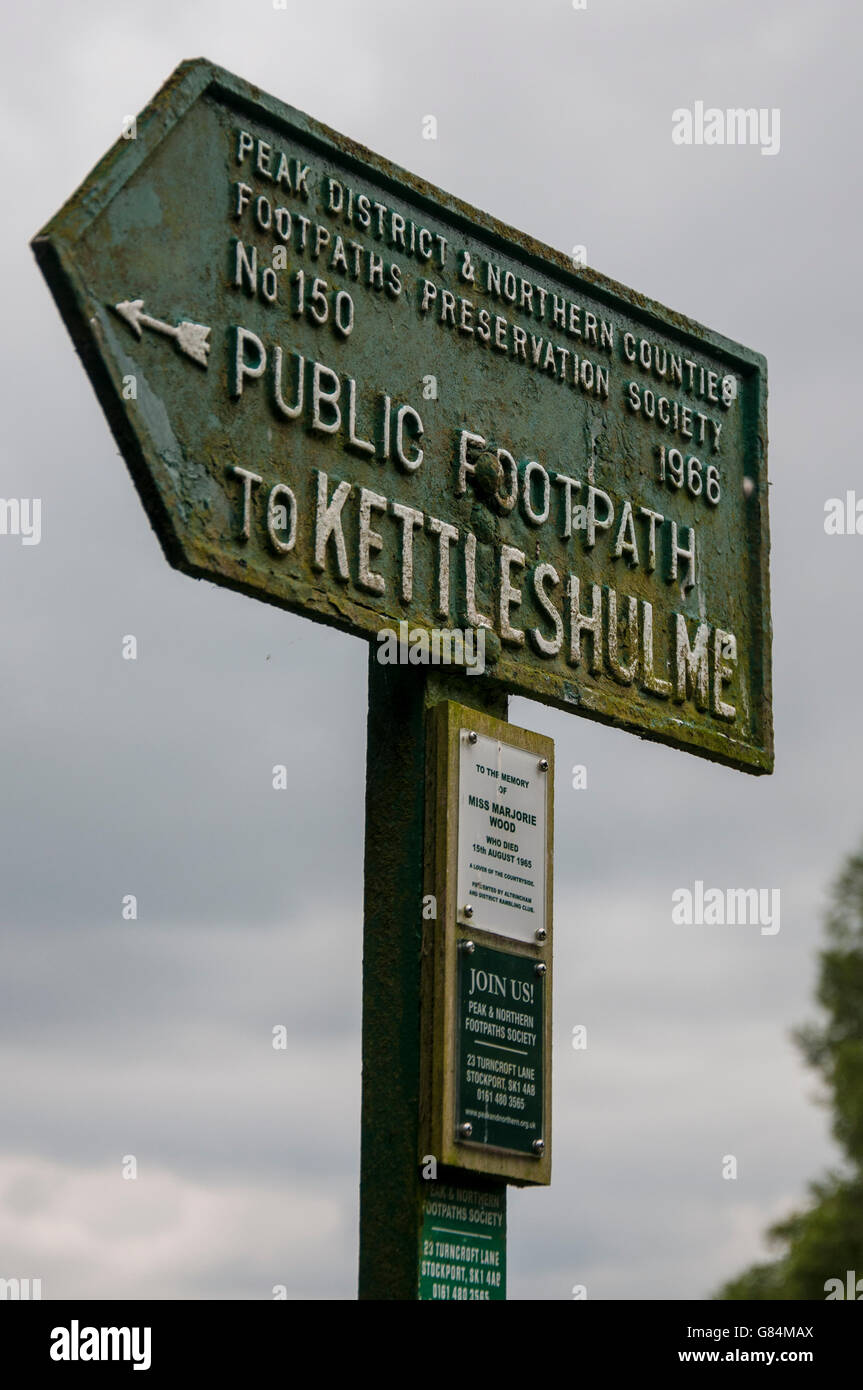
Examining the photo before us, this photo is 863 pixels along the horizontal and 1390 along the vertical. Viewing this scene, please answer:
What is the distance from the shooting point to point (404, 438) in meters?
6.87

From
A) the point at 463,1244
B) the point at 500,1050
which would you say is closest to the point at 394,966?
the point at 500,1050

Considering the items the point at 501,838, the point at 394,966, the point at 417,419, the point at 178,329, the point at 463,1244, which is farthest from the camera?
the point at 417,419

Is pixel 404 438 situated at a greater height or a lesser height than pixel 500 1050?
greater

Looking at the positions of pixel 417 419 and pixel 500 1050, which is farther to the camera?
pixel 417 419

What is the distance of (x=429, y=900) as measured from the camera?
6516 mm

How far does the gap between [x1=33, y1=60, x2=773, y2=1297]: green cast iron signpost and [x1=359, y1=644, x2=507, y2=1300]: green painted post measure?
12mm

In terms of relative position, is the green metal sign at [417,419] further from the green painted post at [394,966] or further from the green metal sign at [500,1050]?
the green metal sign at [500,1050]

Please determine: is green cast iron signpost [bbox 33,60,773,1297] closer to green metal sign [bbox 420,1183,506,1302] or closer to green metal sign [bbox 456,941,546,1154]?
green metal sign [bbox 420,1183,506,1302]

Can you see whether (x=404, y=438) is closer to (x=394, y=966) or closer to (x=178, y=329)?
(x=178, y=329)

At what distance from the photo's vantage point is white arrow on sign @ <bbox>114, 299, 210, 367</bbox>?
5918mm

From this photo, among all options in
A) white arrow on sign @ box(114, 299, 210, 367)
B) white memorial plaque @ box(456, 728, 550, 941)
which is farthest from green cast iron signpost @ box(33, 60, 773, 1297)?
white memorial plaque @ box(456, 728, 550, 941)

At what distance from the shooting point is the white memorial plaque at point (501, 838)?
6.64m

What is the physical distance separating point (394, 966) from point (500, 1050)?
1.46 feet

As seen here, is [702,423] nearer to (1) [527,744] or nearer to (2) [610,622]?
(2) [610,622]
